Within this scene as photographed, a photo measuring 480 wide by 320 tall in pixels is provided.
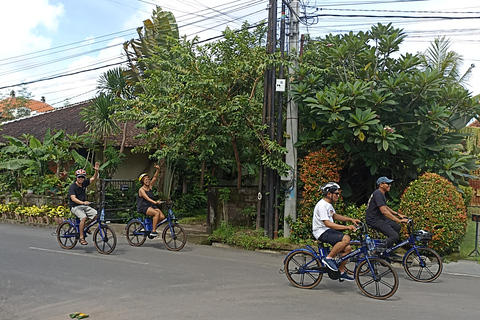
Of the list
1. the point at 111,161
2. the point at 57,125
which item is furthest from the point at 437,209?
the point at 57,125

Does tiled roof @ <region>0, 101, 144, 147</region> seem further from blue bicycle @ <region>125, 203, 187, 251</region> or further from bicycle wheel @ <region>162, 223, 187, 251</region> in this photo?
bicycle wheel @ <region>162, 223, 187, 251</region>

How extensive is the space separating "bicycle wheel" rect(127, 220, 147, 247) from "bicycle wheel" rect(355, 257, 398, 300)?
242 inches

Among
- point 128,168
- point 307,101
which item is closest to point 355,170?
point 307,101

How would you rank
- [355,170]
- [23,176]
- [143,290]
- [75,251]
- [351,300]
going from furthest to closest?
[23,176] < [355,170] < [75,251] < [143,290] < [351,300]

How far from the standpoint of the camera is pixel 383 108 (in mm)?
10727

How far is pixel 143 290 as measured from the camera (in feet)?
24.0

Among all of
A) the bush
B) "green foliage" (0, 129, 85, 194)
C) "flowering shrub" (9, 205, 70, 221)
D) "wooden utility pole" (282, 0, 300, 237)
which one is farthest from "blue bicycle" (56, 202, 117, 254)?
the bush

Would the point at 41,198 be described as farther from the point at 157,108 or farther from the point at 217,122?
the point at 217,122

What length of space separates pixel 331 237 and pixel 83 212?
620 cm

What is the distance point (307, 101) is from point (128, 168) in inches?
473

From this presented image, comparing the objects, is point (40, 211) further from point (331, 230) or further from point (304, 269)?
point (331, 230)

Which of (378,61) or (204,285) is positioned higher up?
(378,61)

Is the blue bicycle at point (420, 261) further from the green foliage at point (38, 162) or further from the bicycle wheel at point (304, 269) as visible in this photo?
the green foliage at point (38, 162)

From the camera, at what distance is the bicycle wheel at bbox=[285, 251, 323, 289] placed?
736cm
